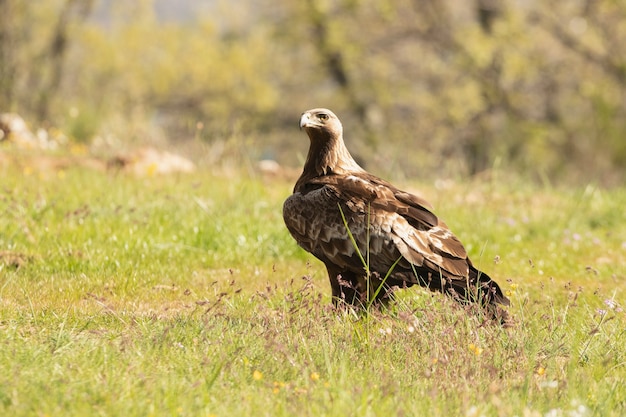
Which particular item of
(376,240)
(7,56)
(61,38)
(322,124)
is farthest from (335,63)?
(376,240)

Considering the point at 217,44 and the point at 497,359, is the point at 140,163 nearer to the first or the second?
the point at 497,359

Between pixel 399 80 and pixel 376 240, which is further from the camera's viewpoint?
pixel 399 80

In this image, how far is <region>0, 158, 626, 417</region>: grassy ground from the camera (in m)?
3.61

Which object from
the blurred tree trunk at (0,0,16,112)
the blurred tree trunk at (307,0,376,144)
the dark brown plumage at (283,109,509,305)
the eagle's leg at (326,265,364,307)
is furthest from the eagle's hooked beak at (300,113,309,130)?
the blurred tree trunk at (307,0,376,144)

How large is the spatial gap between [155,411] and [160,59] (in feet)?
107

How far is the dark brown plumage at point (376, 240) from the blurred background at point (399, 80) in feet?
31.9

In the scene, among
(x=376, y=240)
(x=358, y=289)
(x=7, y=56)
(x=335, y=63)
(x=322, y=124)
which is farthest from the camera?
(x=335, y=63)

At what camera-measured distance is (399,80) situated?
2650 cm

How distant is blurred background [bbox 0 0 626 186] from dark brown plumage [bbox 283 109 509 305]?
9.72 m

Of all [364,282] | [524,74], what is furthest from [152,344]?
[524,74]

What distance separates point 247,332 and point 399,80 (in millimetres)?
22691

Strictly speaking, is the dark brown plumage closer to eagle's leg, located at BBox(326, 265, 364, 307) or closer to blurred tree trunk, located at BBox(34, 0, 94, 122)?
eagle's leg, located at BBox(326, 265, 364, 307)

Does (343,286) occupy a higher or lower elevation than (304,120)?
lower

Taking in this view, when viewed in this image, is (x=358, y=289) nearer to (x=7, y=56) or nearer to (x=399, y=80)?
(x=7, y=56)
